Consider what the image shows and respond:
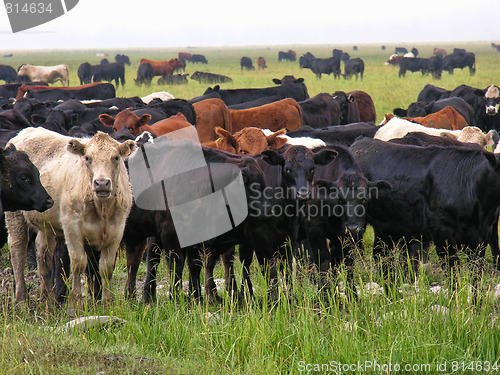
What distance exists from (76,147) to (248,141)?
3022 mm

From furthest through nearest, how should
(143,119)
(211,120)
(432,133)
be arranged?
(211,120), (143,119), (432,133)

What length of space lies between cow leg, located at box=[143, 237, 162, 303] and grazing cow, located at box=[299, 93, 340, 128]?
9.90 meters

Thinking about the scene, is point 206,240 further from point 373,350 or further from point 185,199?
point 373,350

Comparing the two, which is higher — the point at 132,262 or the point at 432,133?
the point at 432,133

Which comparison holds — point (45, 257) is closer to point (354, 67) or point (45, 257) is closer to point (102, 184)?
point (102, 184)

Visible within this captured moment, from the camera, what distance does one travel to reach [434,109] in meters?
15.4

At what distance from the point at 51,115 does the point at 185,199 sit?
29.3 ft

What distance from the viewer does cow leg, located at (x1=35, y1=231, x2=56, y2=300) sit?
19.1ft

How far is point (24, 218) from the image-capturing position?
6.07 meters

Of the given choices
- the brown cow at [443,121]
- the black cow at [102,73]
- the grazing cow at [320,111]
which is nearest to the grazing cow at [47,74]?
the black cow at [102,73]

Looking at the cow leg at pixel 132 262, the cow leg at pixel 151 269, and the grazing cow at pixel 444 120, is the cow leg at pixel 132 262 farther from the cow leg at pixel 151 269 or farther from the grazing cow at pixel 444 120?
the grazing cow at pixel 444 120

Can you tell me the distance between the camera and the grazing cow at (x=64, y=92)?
2277 cm

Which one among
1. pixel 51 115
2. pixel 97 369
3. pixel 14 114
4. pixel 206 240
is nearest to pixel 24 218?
pixel 206 240

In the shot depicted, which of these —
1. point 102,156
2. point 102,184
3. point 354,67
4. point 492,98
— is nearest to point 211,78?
point 354,67
